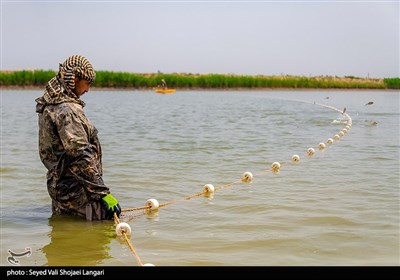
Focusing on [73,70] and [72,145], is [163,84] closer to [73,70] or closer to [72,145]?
[73,70]

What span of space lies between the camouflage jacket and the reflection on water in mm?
216

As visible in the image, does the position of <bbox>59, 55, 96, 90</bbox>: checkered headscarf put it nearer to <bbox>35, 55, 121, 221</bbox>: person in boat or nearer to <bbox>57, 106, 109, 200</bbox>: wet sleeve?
<bbox>35, 55, 121, 221</bbox>: person in boat

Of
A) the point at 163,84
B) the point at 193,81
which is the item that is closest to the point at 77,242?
the point at 163,84

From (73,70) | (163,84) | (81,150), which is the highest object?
(73,70)

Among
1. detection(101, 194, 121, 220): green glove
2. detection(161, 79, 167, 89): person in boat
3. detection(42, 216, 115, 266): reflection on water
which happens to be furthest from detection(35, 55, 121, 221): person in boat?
detection(161, 79, 167, 89): person in boat

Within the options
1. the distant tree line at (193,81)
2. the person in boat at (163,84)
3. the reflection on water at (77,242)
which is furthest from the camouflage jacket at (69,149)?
the person in boat at (163,84)

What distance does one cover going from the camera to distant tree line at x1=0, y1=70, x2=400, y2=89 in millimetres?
43562

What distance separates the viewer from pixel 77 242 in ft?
16.6

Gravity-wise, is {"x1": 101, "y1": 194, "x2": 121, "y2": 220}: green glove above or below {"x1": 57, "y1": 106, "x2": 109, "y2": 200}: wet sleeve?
below

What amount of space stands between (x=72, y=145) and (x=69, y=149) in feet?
0.16

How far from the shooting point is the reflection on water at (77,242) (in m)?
4.61

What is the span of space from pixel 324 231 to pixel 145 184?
10.7 ft
